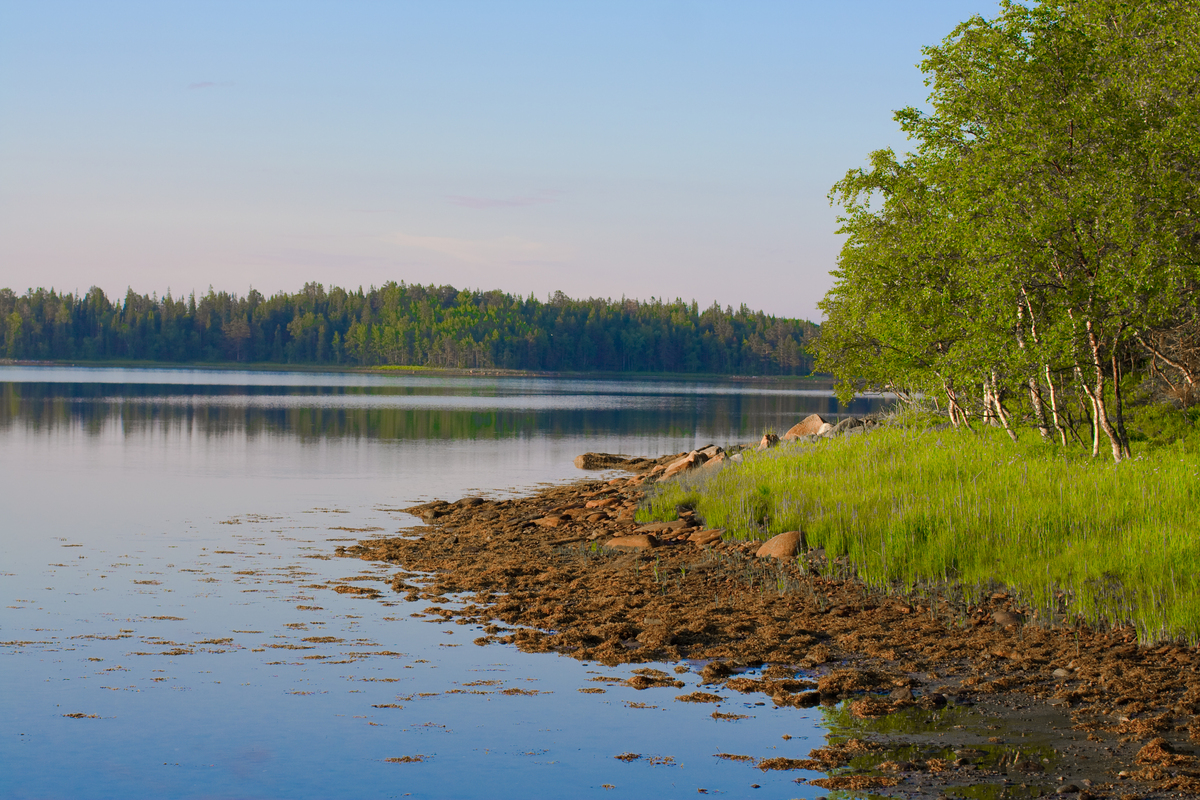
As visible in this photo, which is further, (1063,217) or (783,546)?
(1063,217)

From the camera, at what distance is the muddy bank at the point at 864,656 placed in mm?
7688

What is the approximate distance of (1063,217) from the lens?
18.5 m

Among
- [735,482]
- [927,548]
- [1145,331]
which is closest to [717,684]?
[927,548]

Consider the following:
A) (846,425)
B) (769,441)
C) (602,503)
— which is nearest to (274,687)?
(602,503)

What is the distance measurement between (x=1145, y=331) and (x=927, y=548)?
8.76 metres

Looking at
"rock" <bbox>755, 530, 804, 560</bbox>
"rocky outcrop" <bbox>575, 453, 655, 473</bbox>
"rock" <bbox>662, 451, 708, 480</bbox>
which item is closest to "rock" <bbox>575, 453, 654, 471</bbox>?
"rocky outcrop" <bbox>575, 453, 655, 473</bbox>

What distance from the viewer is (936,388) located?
23391 mm

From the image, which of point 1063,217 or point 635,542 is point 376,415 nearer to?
point 635,542

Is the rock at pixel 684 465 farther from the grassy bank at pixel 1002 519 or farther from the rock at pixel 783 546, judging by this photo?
the rock at pixel 783 546

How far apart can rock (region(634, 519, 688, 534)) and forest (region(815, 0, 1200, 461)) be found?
6.52 meters

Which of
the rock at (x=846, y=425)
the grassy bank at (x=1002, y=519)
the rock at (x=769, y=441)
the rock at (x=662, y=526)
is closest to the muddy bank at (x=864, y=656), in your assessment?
the rock at (x=662, y=526)

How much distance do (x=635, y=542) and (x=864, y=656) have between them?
269 inches

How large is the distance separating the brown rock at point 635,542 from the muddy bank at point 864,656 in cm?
5

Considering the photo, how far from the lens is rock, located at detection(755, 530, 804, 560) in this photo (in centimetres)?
1538
